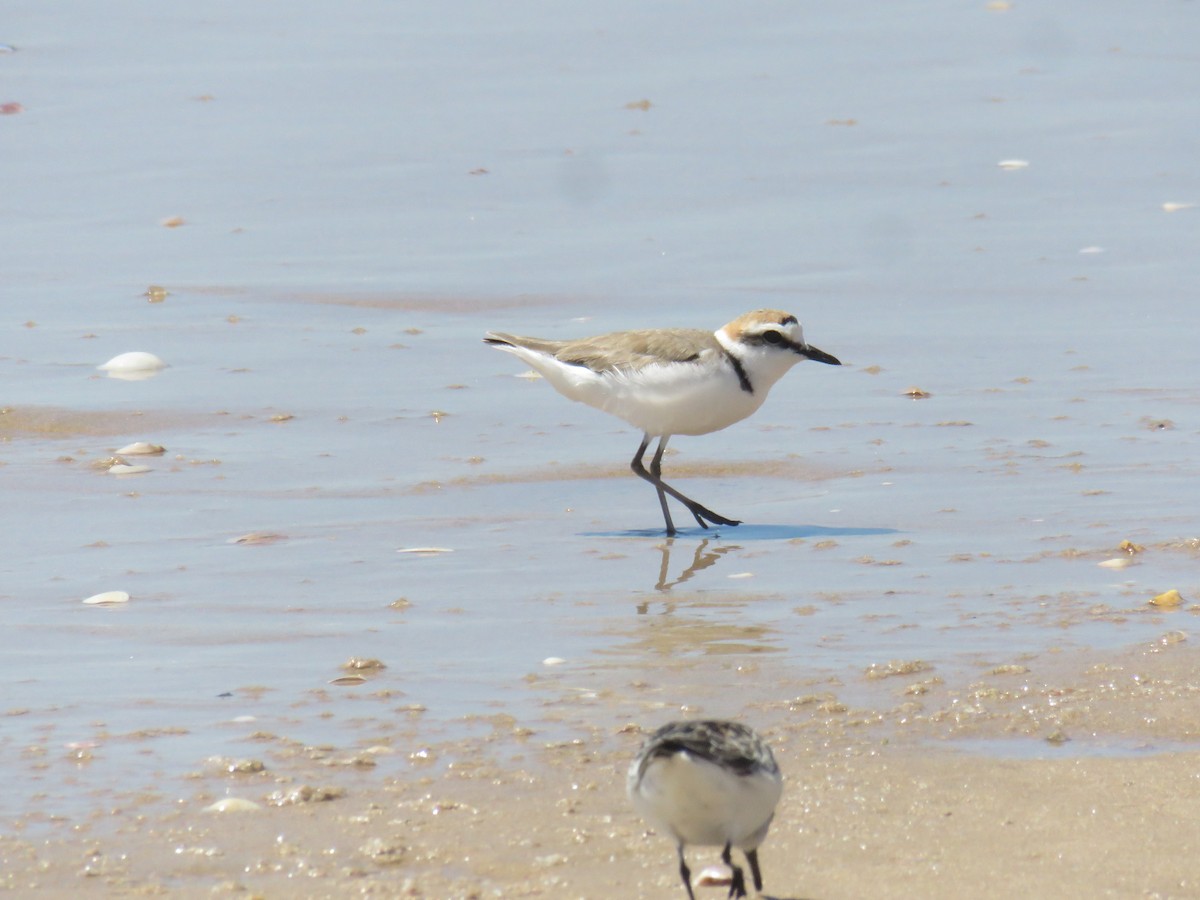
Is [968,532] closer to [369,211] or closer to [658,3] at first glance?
[369,211]

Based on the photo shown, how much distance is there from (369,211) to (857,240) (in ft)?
10.2

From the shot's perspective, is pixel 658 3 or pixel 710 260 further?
pixel 658 3

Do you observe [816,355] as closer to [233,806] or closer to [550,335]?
[550,335]

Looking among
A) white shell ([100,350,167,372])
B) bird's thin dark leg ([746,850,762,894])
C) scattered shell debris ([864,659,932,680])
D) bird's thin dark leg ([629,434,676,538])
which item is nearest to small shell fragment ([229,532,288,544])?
bird's thin dark leg ([629,434,676,538])

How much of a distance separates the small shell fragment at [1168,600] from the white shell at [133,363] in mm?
5110

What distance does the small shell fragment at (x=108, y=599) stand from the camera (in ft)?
18.2

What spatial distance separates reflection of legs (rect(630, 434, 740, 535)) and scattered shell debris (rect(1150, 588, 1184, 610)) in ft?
Answer: 5.98

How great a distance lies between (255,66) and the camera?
1508 cm

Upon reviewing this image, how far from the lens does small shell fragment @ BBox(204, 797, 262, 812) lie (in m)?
3.88

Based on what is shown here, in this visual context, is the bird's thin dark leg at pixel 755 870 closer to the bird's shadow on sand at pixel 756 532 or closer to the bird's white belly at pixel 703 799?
the bird's white belly at pixel 703 799

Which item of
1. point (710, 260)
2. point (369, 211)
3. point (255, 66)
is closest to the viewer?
point (710, 260)

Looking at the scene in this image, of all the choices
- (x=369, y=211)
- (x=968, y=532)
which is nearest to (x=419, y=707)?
(x=968, y=532)

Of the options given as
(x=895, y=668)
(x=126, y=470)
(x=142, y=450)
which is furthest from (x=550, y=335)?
(x=895, y=668)

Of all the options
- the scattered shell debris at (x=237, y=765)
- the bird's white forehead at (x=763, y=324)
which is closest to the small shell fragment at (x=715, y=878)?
the scattered shell debris at (x=237, y=765)
